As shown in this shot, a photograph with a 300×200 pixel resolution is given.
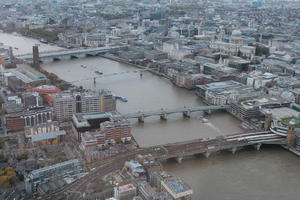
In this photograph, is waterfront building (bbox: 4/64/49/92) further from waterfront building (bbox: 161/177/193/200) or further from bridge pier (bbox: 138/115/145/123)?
waterfront building (bbox: 161/177/193/200)

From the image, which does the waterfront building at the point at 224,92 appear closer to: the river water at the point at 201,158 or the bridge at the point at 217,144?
the river water at the point at 201,158

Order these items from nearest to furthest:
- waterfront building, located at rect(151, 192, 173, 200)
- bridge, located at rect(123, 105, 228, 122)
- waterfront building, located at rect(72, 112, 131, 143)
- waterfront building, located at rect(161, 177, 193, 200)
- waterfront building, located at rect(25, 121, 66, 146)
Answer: waterfront building, located at rect(151, 192, 173, 200), waterfront building, located at rect(161, 177, 193, 200), waterfront building, located at rect(72, 112, 131, 143), waterfront building, located at rect(25, 121, 66, 146), bridge, located at rect(123, 105, 228, 122)

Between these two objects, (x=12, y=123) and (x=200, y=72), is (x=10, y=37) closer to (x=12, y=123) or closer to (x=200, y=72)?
(x=200, y=72)

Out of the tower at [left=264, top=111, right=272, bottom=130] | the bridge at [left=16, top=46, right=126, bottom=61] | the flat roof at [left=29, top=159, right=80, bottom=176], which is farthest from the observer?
the bridge at [left=16, top=46, right=126, bottom=61]

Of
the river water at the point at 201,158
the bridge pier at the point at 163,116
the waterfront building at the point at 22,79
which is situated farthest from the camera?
the waterfront building at the point at 22,79

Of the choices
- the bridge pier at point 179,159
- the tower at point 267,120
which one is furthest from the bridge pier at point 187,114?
the bridge pier at point 179,159

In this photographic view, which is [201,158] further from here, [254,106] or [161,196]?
[254,106]

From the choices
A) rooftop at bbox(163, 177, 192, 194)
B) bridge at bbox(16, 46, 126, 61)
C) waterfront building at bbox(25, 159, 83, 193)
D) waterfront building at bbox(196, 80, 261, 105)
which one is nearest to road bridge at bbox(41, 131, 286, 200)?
waterfront building at bbox(25, 159, 83, 193)
